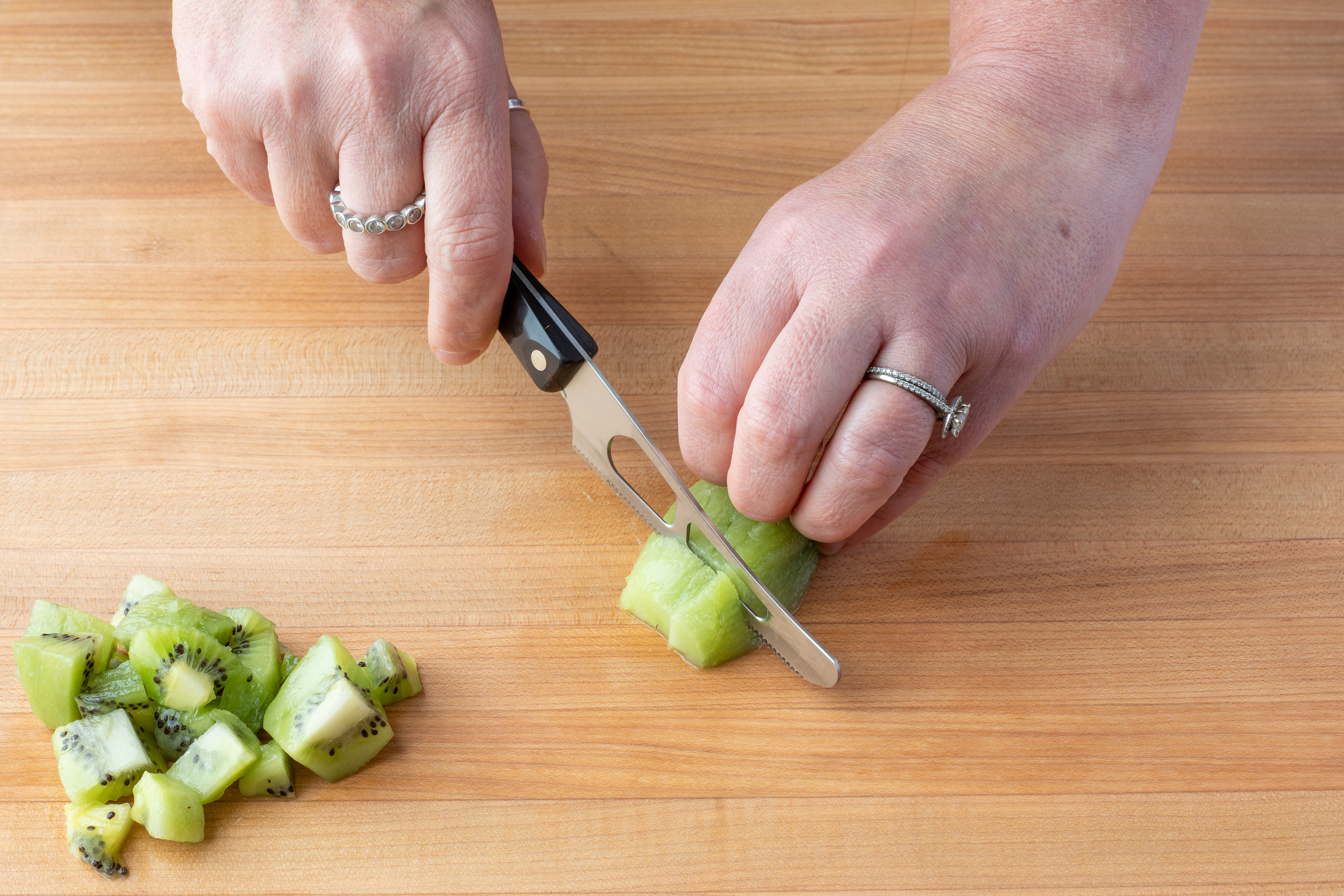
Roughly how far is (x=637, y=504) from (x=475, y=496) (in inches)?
11.1

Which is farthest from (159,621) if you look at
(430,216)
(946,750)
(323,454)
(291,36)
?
(946,750)

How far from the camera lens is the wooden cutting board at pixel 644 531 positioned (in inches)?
60.6

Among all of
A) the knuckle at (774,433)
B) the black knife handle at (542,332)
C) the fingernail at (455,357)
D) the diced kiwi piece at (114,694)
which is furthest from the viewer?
the fingernail at (455,357)

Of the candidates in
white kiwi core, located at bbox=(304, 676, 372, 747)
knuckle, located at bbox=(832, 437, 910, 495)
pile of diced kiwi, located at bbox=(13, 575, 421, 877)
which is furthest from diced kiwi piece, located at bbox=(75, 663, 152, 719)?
knuckle, located at bbox=(832, 437, 910, 495)

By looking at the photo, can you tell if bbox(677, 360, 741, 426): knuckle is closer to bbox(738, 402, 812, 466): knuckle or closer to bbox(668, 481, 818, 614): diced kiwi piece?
bbox(738, 402, 812, 466): knuckle

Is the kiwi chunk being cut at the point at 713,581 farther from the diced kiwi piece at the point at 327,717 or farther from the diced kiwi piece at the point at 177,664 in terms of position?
the diced kiwi piece at the point at 177,664

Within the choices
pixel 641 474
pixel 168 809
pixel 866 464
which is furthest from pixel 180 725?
pixel 866 464

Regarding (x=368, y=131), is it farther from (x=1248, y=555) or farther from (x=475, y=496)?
(x=1248, y=555)

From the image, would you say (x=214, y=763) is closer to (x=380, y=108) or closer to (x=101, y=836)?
(x=101, y=836)

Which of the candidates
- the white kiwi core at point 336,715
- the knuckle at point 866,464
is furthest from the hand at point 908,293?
the white kiwi core at point 336,715

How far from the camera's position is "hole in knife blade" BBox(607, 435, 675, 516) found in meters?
1.86

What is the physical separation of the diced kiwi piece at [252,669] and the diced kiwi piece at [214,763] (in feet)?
0.23

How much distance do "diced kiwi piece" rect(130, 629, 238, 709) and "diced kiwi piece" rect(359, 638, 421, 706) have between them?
0.70ft

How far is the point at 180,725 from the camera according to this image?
1.56 metres
